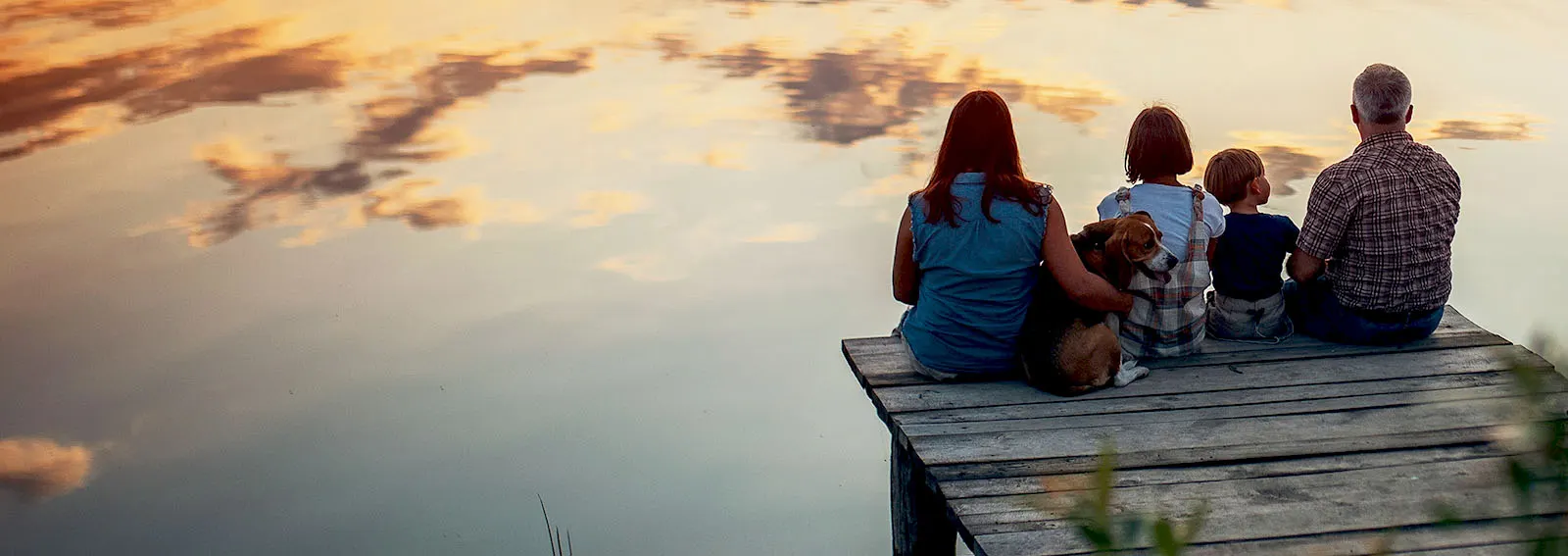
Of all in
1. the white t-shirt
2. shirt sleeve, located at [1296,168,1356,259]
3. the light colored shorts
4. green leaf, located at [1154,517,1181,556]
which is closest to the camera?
green leaf, located at [1154,517,1181,556]

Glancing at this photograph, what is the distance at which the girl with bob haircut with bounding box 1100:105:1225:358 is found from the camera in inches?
165

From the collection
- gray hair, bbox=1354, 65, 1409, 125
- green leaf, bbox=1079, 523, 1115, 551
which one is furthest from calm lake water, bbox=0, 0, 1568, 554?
green leaf, bbox=1079, 523, 1115, 551

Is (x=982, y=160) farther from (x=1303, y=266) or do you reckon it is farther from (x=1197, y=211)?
(x=1303, y=266)

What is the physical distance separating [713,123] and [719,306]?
2.65 metres

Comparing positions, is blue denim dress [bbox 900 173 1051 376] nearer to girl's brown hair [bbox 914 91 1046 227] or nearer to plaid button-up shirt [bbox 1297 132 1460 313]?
girl's brown hair [bbox 914 91 1046 227]

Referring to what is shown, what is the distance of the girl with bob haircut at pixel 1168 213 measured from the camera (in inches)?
165

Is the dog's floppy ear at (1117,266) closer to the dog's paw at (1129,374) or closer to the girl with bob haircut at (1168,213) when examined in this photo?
the girl with bob haircut at (1168,213)

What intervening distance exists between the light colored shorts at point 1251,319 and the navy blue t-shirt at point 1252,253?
33 mm

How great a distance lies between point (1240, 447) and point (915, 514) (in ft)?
3.39

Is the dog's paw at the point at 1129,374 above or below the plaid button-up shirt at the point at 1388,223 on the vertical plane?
below

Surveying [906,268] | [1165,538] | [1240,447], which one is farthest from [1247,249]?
[1165,538]

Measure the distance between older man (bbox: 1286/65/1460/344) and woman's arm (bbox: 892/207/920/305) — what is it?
4.11 ft

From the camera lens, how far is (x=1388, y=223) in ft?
14.2

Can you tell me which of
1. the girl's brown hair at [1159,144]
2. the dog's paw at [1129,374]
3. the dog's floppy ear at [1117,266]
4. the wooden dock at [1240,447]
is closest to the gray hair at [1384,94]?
the girl's brown hair at [1159,144]
